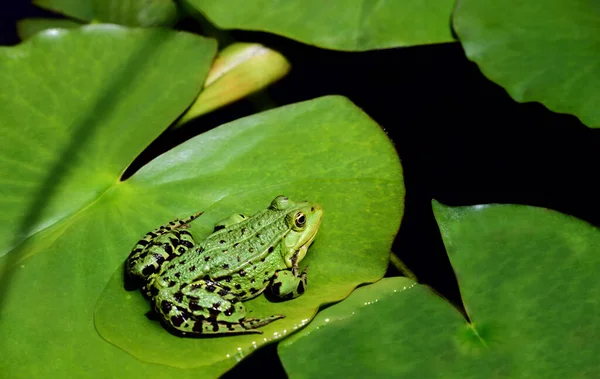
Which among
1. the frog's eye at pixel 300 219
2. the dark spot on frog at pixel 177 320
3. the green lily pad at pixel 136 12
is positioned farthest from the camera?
the green lily pad at pixel 136 12

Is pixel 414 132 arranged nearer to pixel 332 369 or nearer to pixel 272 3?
pixel 272 3

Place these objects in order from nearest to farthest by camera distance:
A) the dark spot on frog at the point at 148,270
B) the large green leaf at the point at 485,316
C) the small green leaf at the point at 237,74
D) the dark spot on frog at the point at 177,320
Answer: the large green leaf at the point at 485,316, the dark spot on frog at the point at 177,320, the dark spot on frog at the point at 148,270, the small green leaf at the point at 237,74

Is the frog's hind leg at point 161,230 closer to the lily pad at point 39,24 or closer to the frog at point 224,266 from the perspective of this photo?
the frog at point 224,266

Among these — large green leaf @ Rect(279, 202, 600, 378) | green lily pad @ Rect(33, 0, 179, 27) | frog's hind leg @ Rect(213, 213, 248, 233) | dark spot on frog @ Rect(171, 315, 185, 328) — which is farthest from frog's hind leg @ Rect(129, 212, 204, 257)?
green lily pad @ Rect(33, 0, 179, 27)

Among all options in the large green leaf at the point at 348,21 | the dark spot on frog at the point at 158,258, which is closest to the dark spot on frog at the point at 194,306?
the dark spot on frog at the point at 158,258

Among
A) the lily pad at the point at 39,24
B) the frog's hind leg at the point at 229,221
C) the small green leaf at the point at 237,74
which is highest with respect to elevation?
the lily pad at the point at 39,24

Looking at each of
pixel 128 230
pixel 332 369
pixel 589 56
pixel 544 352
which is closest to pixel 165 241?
pixel 128 230

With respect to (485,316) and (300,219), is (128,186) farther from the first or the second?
(485,316)

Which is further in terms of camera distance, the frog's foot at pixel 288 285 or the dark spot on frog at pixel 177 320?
the frog's foot at pixel 288 285
